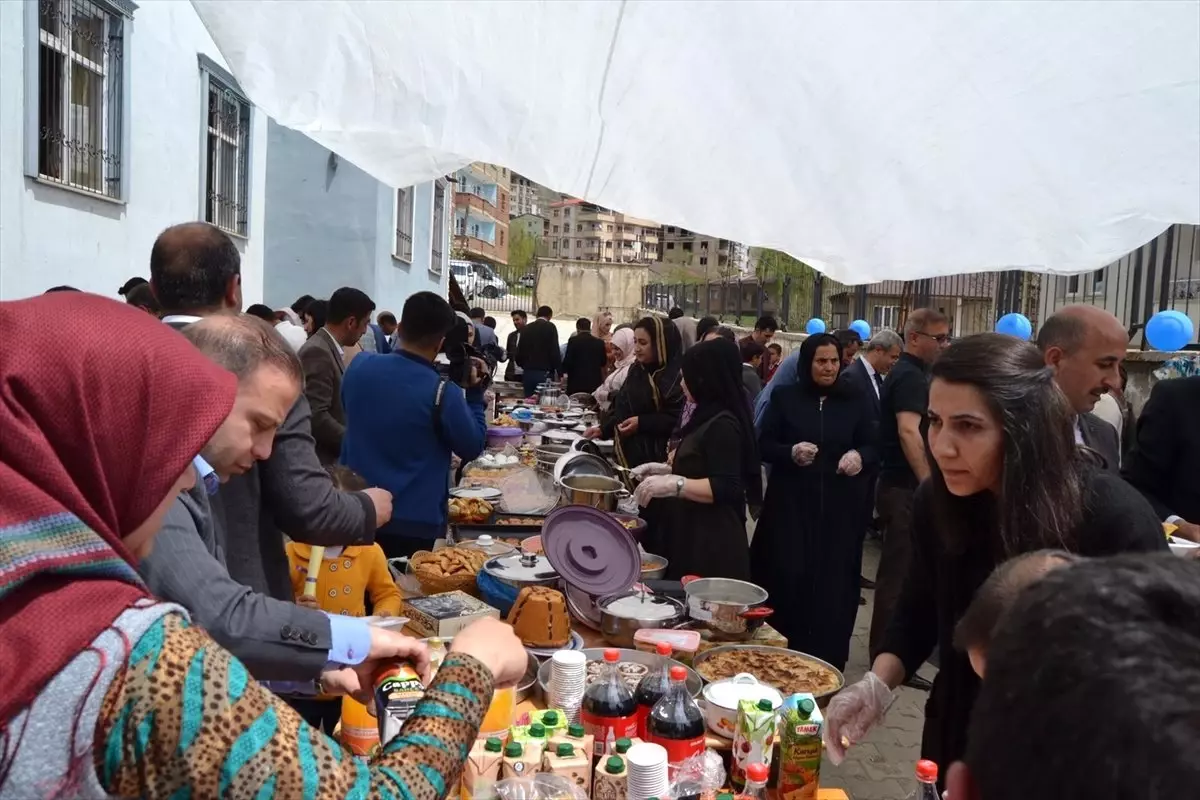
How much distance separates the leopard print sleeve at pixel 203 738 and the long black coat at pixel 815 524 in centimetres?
378

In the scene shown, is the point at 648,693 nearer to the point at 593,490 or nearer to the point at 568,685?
the point at 568,685

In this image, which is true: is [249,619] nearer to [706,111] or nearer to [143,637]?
[143,637]

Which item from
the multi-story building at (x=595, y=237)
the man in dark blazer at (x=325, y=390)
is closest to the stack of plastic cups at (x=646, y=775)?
the man in dark blazer at (x=325, y=390)

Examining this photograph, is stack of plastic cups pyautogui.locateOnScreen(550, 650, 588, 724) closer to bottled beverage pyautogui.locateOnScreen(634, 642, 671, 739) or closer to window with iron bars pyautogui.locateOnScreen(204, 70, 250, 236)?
→ bottled beverage pyautogui.locateOnScreen(634, 642, 671, 739)

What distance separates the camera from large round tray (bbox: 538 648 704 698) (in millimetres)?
2312

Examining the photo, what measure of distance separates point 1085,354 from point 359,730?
9.51 ft

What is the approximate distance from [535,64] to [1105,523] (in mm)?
1561

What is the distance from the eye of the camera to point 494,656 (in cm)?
131

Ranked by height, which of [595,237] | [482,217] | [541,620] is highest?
[595,237]

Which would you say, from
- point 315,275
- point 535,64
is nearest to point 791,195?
point 535,64

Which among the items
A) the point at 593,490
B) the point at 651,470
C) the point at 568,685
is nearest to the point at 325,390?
the point at 593,490

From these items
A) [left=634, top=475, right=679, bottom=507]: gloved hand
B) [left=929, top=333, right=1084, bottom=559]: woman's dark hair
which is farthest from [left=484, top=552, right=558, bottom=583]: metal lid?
[left=929, top=333, right=1084, bottom=559]: woman's dark hair

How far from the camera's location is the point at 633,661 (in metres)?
2.44

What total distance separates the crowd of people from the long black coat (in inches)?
0.6
